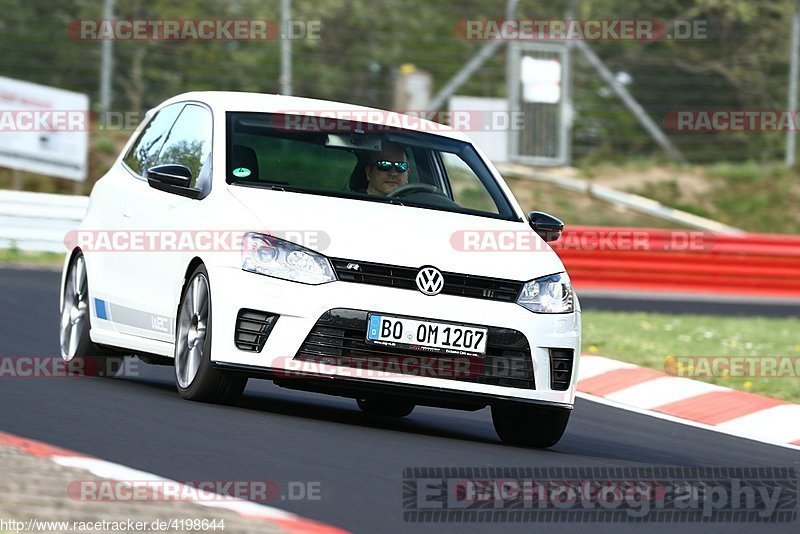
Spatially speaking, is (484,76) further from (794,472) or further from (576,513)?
(576,513)

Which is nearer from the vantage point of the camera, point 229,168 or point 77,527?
point 77,527

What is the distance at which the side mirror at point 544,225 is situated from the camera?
8.95m

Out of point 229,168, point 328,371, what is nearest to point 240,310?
point 328,371

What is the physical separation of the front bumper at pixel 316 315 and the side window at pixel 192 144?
1.00 meters

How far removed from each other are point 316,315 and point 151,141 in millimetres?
2603

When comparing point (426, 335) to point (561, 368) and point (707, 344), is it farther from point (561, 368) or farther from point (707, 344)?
point (707, 344)

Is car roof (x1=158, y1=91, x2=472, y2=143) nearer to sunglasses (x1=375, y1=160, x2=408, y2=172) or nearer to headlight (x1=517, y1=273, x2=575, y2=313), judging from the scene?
sunglasses (x1=375, y1=160, x2=408, y2=172)

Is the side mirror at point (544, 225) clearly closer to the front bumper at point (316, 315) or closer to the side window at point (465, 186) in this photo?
the side window at point (465, 186)

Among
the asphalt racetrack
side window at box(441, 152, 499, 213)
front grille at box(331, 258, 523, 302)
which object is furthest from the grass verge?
front grille at box(331, 258, 523, 302)

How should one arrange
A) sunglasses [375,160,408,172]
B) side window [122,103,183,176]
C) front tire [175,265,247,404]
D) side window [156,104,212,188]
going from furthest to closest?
side window [122,103,183,176] → sunglasses [375,160,408,172] → side window [156,104,212,188] → front tire [175,265,247,404]

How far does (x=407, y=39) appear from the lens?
1035 inches

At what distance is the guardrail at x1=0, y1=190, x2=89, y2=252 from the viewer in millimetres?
20734

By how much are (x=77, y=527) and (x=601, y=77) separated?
21.9 metres

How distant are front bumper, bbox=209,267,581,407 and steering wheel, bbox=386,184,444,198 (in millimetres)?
1062
